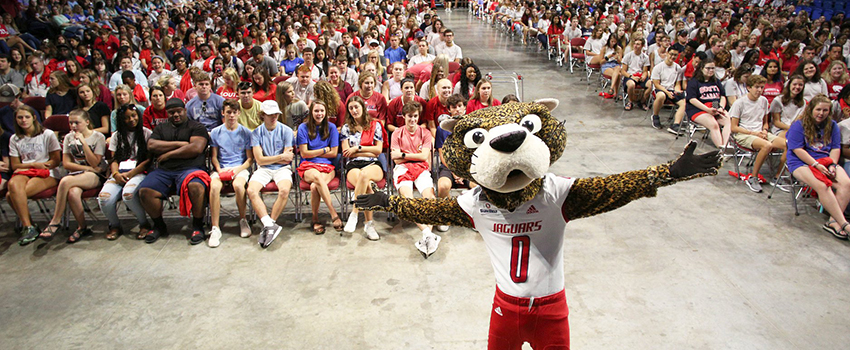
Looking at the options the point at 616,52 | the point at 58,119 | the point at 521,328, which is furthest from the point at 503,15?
the point at 521,328

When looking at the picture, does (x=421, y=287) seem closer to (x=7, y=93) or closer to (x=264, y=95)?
(x=264, y=95)

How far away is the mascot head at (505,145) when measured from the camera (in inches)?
75.1

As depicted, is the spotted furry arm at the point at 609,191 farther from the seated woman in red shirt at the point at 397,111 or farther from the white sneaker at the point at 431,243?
the seated woman in red shirt at the point at 397,111

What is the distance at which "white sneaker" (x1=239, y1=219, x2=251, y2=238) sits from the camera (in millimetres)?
5055

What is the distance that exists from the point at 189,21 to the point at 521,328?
14893 millimetres

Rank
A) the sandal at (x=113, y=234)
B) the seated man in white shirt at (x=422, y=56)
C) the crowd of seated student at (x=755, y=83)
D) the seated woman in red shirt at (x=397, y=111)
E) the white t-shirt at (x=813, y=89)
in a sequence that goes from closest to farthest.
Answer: the sandal at (x=113, y=234) < the crowd of seated student at (x=755, y=83) < the seated woman in red shirt at (x=397, y=111) < the white t-shirt at (x=813, y=89) < the seated man in white shirt at (x=422, y=56)

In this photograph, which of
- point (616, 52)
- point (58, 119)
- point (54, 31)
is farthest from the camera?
point (54, 31)

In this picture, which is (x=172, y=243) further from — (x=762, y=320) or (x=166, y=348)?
(x=762, y=320)

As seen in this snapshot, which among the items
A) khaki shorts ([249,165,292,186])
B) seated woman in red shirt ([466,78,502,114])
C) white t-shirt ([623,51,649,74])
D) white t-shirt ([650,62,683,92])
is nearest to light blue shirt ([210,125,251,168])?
khaki shorts ([249,165,292,186])

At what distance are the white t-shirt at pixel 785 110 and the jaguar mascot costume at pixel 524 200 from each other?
5145mm

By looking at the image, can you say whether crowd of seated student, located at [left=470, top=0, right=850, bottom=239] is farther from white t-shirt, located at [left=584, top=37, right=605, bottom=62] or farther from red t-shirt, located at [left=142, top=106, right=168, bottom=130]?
red t-shirt, located at [left=142, top=106, right=168, bottom=130]

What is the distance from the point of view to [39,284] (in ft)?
14.2

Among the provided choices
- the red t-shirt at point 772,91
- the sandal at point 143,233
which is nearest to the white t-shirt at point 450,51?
the red t-shirt at point 772,91

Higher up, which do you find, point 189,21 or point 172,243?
point 189,21
